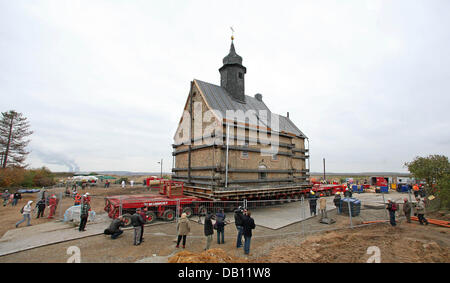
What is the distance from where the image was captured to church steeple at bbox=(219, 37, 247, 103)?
19.7 meters

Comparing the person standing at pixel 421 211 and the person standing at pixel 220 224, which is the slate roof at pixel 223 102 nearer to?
the person standing at pixel 220 224

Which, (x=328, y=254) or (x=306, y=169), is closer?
(x=328, y=254)

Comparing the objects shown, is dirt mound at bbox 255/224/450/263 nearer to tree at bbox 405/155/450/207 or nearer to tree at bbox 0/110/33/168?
tree at bbox 405/155/450/207

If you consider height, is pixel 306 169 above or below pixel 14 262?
above

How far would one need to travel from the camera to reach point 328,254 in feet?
23.1

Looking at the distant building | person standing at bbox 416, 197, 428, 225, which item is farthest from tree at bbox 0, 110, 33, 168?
person standing at bbox 416, 197, 428, 225

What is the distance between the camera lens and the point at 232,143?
51.0ft

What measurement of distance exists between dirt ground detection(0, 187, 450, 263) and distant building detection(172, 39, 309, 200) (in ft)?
18.3

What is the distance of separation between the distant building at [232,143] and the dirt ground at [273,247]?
5.57 metres

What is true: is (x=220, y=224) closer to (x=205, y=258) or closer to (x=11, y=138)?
(x=205, y=258)

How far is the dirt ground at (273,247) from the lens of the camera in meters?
6.63
